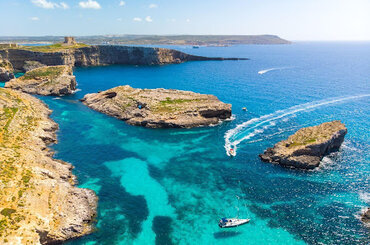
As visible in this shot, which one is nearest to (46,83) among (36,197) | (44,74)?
(44,74)

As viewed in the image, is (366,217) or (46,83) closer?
(366,217)

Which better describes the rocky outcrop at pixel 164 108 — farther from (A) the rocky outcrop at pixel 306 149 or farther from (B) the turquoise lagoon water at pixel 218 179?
(A) the rocky outcrop at pixel 306 149

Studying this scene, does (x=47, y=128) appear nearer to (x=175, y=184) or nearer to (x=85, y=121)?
(x=85, y=121)

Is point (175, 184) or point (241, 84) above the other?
point (241, 84)

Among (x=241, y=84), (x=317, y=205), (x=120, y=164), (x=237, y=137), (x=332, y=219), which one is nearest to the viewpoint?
(x=332, y=219)

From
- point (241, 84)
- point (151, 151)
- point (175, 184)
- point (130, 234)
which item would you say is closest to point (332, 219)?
point (175, 184)

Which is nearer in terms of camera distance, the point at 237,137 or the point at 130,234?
the point at 130,234

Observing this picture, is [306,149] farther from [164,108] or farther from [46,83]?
[46,83]
